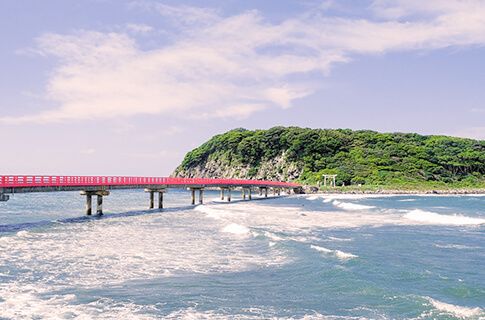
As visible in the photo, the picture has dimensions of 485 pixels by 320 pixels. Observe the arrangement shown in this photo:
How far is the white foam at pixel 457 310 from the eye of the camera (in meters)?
14.9

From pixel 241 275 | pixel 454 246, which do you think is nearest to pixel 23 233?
pixel 241 275

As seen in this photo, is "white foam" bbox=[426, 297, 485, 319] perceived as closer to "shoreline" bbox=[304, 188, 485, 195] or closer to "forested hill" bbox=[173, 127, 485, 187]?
"shoreline" bbox=[304, 188, 485, 195]

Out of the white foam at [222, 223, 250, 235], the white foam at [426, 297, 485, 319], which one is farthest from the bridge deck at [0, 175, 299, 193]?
the white foam at [426, 297, 485, 319]

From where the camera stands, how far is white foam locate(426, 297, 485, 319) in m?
14.9

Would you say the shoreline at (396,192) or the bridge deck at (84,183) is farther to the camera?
the shoreline at (396,192)

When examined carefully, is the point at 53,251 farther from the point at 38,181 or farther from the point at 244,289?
the point at 38,181

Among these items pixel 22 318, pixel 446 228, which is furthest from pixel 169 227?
pixel 22 318

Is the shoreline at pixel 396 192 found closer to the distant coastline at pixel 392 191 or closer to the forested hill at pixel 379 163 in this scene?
the distant coastline at pixel 392 191

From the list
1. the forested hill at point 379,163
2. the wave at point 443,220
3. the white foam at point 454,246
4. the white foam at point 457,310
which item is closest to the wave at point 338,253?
the white foam at point 454,246

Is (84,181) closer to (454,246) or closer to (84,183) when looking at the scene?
(84,183)

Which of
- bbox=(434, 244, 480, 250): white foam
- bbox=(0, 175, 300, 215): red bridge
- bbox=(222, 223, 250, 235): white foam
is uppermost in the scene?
bbox=(0, 175, 300, 215): red bridge

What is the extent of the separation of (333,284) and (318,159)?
170188mm

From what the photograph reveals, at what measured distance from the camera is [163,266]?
73.9ft

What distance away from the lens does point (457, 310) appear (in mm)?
15328
